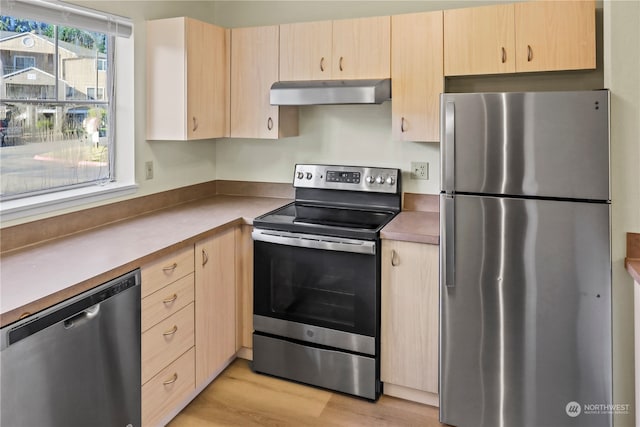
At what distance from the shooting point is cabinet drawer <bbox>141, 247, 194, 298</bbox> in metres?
2.01

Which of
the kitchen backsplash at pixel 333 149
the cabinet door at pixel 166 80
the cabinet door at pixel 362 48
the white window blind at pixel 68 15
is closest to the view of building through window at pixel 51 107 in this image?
the white window blind at pixel 68 15

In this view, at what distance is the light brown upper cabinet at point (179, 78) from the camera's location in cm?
270

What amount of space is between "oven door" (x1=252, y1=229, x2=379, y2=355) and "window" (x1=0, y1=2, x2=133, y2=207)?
100 cm

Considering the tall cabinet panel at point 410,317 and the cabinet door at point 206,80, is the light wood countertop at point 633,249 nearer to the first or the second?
the tall cabinet panel at point 410,317

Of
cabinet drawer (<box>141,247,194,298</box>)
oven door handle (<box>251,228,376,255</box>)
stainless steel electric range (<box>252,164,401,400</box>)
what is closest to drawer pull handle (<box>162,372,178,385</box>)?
cabinet drawer (<box>141,247,194,298</box>)

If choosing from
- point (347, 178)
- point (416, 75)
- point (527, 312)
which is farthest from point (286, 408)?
point (416, 75)

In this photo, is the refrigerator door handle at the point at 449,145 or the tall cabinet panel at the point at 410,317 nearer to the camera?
the refrigerator door handle at the point at 449,145

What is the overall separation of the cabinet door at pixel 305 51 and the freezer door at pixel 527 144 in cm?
91

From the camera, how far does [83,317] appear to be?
5.53 ft

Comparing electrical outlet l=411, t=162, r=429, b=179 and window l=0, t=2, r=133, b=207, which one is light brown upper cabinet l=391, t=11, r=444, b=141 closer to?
electrical outlet l=411, t=162, r=429, b=179

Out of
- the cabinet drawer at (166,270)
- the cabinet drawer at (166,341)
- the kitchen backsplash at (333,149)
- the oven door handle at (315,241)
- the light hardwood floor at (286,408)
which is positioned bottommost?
the light hardwood floor at (286,408)

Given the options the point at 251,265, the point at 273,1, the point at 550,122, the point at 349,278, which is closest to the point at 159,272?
the point at 251,265

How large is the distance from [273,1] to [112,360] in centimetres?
242

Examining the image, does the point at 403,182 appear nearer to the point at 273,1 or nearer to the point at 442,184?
the point at 442,184
